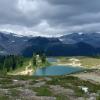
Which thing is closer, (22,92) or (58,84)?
(22,92)

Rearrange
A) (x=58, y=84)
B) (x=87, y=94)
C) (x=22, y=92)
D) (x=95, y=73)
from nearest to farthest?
(x=22, y=92)
(x=87, y=94)
(x=58, y=84)
(x=95, y=73)

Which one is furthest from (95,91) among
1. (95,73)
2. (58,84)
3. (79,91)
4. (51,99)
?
(95,73)

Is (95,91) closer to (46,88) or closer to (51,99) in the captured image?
(46,88)

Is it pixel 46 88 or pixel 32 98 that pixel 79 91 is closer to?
pixel 46 88

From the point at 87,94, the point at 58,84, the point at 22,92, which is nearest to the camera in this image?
the point at 22,92

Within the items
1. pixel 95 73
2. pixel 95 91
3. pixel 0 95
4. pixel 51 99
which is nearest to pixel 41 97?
pixel 51 99

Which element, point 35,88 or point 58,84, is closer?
point 35,88

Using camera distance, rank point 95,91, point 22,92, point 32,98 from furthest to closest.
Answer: point 95,91 → point 22,92 → point 32,98

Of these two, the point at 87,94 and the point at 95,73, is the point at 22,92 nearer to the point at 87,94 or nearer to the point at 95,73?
the point at 87,94

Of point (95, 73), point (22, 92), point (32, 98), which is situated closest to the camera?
point (32, 98)
